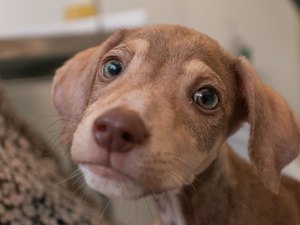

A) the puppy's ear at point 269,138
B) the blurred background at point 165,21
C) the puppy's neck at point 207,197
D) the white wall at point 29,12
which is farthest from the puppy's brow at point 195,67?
the white wall at point 29,12

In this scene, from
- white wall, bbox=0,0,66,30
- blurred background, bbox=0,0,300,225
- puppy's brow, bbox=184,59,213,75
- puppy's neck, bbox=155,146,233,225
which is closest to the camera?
puppy's brow, bbox=184,59,213,75

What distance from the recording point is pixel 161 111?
102cm

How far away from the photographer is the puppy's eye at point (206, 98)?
1162 mm

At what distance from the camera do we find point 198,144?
1.15m

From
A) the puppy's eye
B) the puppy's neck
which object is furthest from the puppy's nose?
the puppy's neck

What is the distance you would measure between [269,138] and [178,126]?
23 centimetres

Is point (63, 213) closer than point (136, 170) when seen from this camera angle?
No

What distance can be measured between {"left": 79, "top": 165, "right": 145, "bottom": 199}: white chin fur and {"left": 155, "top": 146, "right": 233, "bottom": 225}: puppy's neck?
1.00 ft

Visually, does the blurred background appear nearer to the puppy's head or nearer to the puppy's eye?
the puppy's head

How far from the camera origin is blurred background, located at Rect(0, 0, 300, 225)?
276 centimetres

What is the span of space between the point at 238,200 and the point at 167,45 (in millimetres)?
393

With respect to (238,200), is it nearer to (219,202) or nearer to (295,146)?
(219,202)

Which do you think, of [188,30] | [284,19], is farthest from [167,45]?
[284,19]


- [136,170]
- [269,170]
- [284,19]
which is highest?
[136,170]
